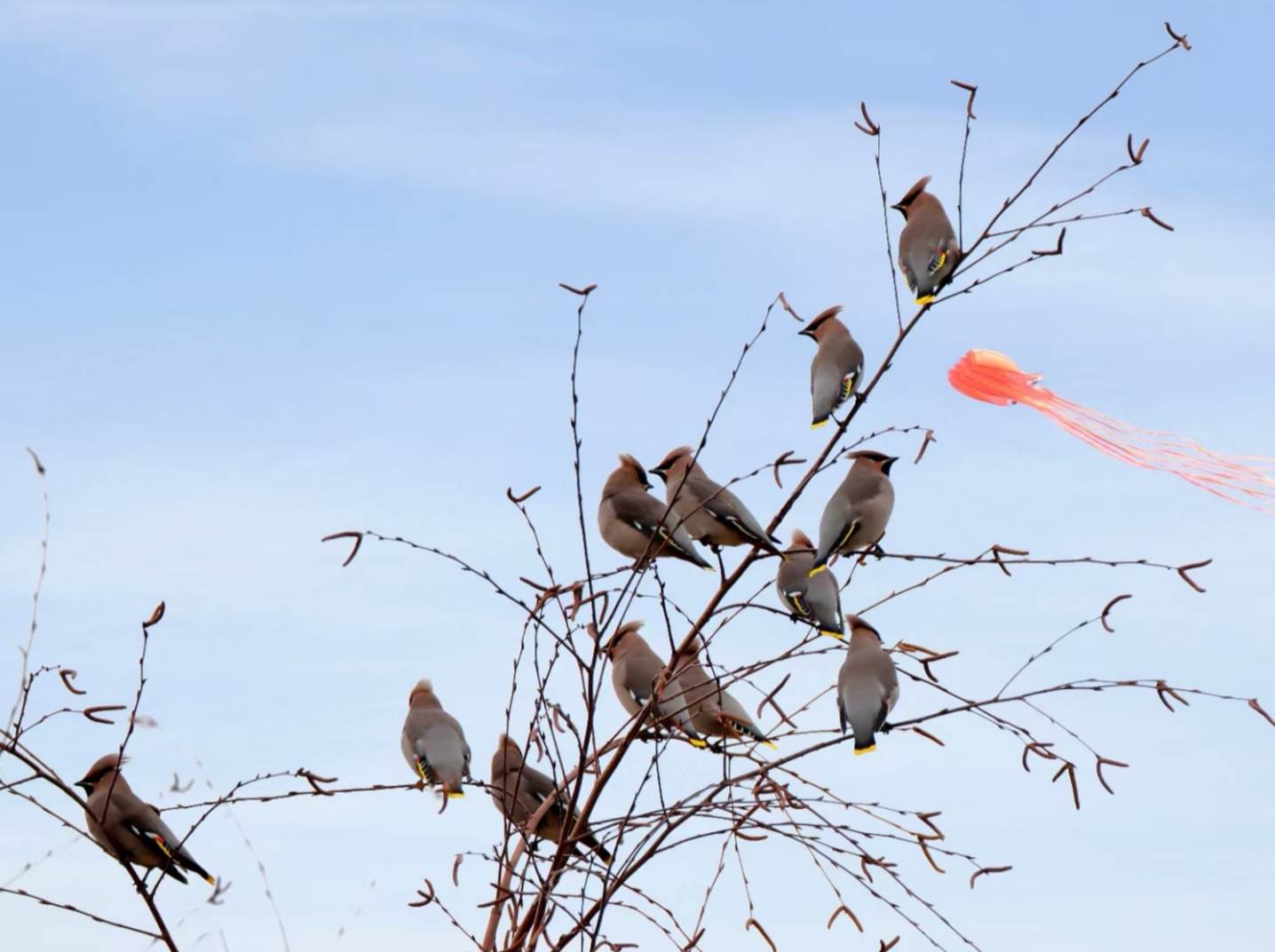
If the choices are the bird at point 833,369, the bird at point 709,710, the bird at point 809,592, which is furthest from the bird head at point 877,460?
the bird at point 709,710

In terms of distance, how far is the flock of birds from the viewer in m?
4.21

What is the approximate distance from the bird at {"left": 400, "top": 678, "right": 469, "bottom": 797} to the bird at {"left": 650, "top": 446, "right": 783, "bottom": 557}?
1064mm

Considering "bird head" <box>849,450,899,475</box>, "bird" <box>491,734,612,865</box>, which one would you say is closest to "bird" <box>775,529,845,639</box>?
"bird head" <box>849,450,899,475</box>

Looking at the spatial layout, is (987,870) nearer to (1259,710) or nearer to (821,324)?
(1259,710)

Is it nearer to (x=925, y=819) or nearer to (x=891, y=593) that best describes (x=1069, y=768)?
(x=925, y=819)

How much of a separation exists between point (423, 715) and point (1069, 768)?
8.65ft

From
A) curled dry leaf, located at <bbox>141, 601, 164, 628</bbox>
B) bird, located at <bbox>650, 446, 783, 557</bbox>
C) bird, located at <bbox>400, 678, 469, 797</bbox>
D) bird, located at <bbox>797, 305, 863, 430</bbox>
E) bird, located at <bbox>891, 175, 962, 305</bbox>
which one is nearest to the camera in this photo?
curled dry leaf, located at <bbox>141, 601, 164, 628</bbox>

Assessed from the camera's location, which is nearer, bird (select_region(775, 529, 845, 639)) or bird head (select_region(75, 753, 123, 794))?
bird (select_region(775, 529, 845, 639))

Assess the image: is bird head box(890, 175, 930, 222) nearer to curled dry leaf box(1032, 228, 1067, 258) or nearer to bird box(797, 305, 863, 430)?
bird box(797, 305, 863, 430)

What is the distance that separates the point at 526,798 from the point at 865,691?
5.70ft

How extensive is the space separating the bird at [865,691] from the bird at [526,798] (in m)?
0.71

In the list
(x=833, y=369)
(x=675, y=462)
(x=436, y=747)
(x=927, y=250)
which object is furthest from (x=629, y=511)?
(x=927, y=250)

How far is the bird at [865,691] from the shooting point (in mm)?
4180

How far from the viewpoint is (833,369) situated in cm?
597
